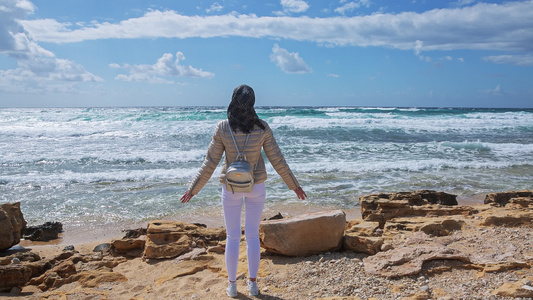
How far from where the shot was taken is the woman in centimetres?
309

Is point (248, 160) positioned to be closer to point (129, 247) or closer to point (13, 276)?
point (129, 247)

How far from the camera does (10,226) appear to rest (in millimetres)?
5398

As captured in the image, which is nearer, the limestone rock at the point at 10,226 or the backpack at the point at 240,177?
the backpack at the point at 240,177

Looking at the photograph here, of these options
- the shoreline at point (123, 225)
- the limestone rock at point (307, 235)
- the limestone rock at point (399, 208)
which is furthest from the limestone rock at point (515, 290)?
the shoreline at point (123, 225)

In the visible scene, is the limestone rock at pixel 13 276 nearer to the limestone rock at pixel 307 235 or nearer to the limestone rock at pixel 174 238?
the limestone rock at pixel 174 238

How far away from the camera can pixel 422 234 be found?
4535 millimetres

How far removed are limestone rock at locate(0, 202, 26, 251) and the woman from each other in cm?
358

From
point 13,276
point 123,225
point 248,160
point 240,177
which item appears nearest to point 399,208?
point 248,160

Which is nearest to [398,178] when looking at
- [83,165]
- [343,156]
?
[343,156]

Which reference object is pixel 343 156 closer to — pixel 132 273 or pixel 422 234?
pixel 422 234

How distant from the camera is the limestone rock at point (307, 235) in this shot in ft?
13.6

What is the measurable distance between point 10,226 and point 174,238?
2.44 m

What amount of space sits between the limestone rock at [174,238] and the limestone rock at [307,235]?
4.04ft

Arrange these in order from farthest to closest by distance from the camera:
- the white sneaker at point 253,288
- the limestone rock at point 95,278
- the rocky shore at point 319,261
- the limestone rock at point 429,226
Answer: the limestone rock at point 429,226 < the limestone rock at point 95,278 < the white sneaker at point 253,288 < the rocky shore at point 319,261
